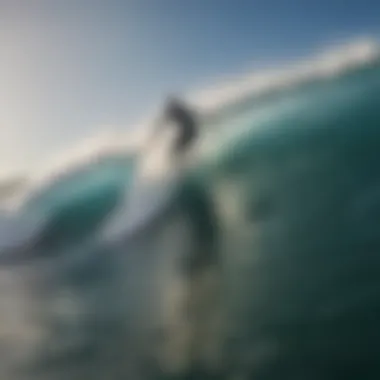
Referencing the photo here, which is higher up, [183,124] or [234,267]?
[183,124]

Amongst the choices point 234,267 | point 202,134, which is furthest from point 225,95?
point 234,267

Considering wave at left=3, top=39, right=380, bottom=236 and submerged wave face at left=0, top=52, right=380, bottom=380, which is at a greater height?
wave at left=3, top=39, right=380, bottom=236

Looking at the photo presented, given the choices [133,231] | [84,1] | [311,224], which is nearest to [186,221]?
[133,231]

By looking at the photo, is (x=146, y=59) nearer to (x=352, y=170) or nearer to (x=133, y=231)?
(x=133, y=231)

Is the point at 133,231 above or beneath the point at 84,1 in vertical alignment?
beneath

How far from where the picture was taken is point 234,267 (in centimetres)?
122

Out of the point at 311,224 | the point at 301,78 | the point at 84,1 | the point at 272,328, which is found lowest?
the point at 272,328

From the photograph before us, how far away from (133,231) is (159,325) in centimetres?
17

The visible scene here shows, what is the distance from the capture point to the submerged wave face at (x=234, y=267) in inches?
46.6

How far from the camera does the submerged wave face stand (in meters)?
1.18

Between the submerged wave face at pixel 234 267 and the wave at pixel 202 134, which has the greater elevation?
the wave at pixel 202 134

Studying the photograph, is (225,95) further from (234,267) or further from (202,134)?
(234,267)

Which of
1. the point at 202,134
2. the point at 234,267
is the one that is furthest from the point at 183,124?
the point at 234,267

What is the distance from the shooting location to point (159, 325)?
48.1 inches
